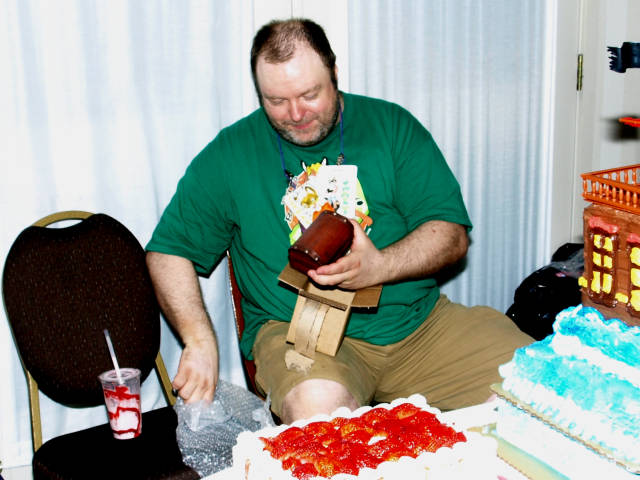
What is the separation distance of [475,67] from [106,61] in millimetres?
1321

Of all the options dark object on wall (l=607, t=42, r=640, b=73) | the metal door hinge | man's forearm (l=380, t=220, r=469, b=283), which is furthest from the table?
the metal door hinge

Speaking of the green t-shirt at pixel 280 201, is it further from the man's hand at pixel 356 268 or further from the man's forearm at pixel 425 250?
the man's hand at pixel 356 268

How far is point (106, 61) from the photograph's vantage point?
211cm

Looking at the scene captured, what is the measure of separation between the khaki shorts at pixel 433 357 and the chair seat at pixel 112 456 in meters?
0.30

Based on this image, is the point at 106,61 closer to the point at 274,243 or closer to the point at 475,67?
the point at 274,243

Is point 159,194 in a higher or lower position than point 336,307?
higher

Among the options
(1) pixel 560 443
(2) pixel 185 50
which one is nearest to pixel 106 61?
(2) pixel 185 50

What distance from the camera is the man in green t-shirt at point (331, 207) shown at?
76.3 inches

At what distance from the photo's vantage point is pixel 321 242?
154 centimetres

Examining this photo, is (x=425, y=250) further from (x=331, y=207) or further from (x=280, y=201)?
(x=280, y=201)

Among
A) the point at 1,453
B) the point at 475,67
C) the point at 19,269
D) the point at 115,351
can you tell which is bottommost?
the point at 1,453

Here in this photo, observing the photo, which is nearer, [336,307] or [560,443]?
[560,443]

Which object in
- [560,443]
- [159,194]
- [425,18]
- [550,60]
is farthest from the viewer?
[550,60]

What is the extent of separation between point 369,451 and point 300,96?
3.48 ft
